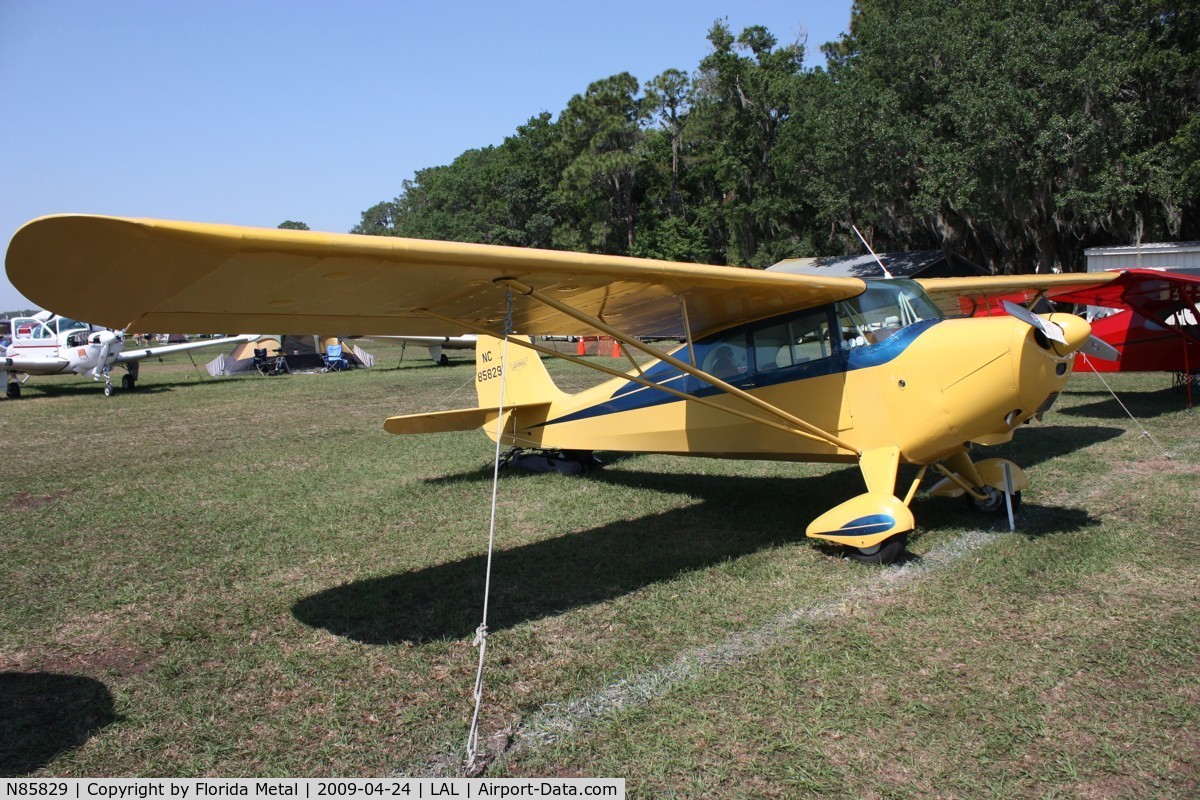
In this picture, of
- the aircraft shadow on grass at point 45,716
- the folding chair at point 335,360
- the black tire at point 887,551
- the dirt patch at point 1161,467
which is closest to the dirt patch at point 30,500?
the aircraft shadow on grass at point 45,716

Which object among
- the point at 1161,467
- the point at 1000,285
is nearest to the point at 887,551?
the point at 1161,467

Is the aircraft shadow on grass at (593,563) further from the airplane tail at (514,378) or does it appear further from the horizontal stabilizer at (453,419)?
the airplane tail at (514,378)

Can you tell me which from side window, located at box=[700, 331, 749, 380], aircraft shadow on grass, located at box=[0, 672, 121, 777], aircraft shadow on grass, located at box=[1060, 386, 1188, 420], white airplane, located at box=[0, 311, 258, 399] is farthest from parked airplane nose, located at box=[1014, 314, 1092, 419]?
white airplane, located at box=[0, 311, 258, 399]

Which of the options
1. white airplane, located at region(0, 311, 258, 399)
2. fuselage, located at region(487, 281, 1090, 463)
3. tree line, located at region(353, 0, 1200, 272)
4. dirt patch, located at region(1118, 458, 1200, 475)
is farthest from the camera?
tree line, located at region(353, 0, 1200, 272)

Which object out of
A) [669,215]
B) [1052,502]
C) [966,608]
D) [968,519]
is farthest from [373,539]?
[669,215]

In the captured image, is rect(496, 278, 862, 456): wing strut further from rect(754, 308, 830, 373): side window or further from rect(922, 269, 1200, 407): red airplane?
rect(922, 269, 1200, 407): red airplane

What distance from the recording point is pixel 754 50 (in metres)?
39.9

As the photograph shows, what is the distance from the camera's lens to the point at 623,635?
428 cm

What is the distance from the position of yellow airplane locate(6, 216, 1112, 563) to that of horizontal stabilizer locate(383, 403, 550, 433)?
0.03 meters

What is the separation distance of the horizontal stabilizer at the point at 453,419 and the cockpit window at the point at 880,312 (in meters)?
3.56

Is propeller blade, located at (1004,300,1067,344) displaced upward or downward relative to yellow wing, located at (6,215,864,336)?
downward

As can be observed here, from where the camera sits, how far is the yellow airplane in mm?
3295

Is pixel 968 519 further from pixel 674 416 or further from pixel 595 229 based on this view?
pixel 595 229

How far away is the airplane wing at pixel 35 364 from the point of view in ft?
63.6
